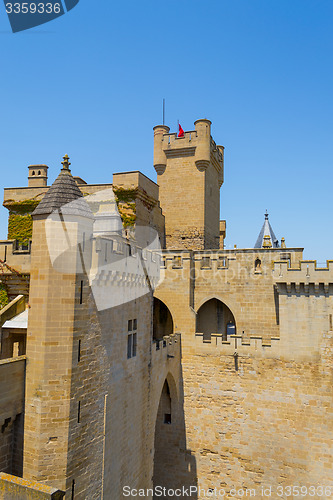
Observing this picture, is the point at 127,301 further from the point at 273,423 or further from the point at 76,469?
the point at 273,423

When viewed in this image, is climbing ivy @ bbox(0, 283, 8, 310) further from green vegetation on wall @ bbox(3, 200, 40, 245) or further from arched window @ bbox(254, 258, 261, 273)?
arched window @ bbox(254, 258, 261, 273)

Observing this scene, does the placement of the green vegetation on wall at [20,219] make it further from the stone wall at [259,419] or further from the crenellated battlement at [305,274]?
the crenellated battlement at [305,274]

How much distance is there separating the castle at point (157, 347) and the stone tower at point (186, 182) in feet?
0.29

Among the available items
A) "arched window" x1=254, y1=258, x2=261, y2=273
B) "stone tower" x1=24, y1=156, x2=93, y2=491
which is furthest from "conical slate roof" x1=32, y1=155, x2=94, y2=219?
"arched window" x1=254, y1=258, x2=261, y2=273

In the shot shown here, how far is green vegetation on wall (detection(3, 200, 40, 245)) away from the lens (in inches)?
731

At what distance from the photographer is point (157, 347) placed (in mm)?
14438

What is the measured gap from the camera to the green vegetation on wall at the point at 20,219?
18.6 metres

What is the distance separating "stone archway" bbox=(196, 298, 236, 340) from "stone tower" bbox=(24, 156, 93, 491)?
37.1 ft

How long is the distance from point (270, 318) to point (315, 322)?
2.14m

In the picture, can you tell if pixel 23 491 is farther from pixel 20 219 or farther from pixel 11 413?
pixel 20 219

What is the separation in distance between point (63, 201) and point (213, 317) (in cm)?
1265

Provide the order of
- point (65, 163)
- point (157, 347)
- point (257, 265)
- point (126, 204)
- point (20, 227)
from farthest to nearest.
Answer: point (20, 227) < point (126, 204) < point (257, 265) < point (157, 347) < point (65, 163)

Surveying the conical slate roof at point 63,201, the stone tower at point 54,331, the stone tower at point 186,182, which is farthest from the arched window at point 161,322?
the conical slate roof at point 63,201

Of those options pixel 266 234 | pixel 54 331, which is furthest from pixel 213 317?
pixel 54 331
